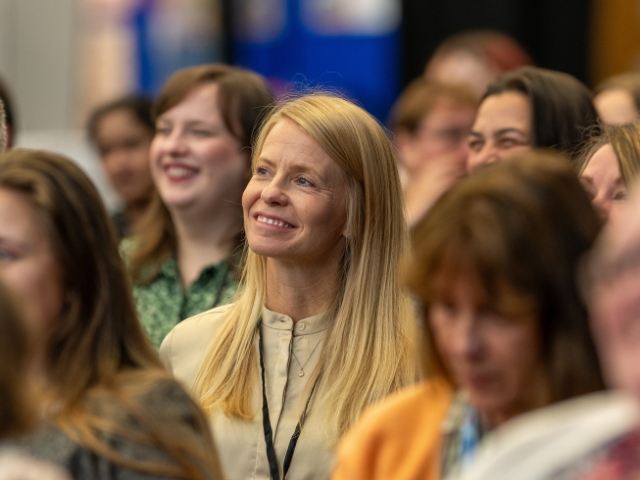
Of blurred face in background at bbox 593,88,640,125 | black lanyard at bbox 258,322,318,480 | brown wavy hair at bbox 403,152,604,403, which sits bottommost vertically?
black lanyard at bbox 258,322,318,480

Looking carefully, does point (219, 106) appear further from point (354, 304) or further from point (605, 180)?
point (605, 180)

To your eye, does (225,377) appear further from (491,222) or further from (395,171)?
(491,222)

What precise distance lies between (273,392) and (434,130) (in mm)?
2168

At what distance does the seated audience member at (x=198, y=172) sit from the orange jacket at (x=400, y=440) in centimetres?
172

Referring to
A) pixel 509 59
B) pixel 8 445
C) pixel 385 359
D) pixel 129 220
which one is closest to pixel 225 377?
pixel 385 359

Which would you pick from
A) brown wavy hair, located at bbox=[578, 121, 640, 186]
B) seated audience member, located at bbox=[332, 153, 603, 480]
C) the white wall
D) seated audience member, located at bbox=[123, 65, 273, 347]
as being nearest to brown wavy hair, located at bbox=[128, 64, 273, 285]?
seated audience member, located at bbox=[123, 65, 273, 347]

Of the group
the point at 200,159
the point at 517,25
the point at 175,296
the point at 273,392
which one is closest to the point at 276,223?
the point at 273,392

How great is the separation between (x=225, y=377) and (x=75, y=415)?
819mm

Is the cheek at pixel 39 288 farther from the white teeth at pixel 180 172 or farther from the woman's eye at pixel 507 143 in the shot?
the woman's eye at pixel 507 143

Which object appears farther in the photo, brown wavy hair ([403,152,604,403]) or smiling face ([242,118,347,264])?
smiling face ([242,118,347,264])

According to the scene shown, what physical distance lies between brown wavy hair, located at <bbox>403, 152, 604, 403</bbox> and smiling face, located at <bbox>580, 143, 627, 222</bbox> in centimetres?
105

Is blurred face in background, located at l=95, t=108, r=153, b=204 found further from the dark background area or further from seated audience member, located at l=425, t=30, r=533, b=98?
the dark background area

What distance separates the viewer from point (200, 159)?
132 inches

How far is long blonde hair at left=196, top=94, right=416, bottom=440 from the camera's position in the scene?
7.88ft
